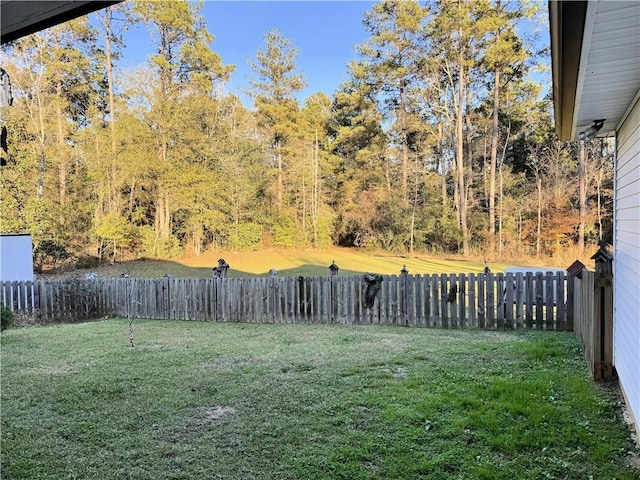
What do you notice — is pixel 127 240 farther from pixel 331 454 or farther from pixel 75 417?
pixel 331 454

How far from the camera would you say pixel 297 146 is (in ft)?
80.7

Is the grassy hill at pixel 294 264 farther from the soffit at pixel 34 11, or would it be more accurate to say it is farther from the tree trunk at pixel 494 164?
the soffit at pixel 34 11

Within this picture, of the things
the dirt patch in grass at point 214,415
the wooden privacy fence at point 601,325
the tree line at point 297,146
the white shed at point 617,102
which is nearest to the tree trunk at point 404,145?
the tree line at point 297,146

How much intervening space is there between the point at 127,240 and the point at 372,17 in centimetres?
1794

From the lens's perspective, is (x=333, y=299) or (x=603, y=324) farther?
(x=333, y=299)

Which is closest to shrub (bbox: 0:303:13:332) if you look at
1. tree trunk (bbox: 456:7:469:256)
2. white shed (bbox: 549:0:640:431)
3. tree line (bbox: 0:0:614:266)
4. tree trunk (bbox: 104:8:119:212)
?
white shed (bbox: 549:0:640:431)

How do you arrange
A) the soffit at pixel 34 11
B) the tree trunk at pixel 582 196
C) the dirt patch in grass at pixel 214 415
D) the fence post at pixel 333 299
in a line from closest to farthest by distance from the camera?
the soffit at pixel 34 11
the dirt patch in grass at pixel 214 415
the fence post at pixel 333 299
the tree trunk at pixel 582 196

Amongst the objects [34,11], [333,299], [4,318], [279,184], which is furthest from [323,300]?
[279,184]

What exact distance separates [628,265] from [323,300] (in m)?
4.85

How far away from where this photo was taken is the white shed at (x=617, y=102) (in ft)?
5.29

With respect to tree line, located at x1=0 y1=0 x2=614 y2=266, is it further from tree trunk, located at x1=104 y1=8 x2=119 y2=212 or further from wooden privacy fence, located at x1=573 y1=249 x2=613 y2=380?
wooden privacy fence, located at x1=573 y1=249 x2=613 y2=380

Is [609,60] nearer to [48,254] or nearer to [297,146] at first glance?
[48,254]

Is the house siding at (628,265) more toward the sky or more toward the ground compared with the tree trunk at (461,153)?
more toward the ground

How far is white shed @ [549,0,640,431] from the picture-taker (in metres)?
1.61
